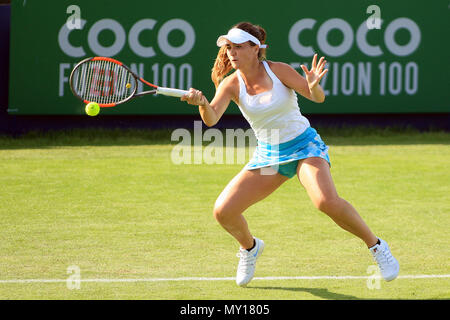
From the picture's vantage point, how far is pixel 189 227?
7.46 meters

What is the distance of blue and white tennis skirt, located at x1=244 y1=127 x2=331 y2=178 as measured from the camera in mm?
5387

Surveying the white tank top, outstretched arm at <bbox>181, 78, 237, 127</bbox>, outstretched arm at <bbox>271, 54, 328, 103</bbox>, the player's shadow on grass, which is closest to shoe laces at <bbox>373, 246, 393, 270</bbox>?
the player's shadow on grass

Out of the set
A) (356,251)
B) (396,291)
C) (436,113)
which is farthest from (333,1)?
(396,291)

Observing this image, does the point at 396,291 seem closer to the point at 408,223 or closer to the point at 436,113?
the point at 408,223

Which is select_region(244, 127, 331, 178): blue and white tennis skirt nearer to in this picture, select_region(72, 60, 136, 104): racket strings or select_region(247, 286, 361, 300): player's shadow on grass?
select_region(247, 286, 361, 300): player's shadow on grass

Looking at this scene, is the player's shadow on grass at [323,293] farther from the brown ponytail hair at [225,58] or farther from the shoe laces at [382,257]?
the brown ponytail hair at [225,58]

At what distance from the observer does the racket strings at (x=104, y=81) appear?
5961 mm

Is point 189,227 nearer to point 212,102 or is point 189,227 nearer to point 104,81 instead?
point 104,81

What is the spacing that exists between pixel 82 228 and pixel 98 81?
188cm

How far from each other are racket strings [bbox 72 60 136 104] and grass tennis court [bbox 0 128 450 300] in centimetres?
124

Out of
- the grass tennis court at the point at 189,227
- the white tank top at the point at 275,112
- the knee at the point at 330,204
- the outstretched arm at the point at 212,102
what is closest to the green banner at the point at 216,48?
the grass tennis court at the point at 189,227

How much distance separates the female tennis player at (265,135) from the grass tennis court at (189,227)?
35 cm

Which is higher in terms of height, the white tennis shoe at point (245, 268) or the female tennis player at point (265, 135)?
the female tennis player at point (265, 135)

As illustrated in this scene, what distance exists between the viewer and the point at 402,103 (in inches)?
562
